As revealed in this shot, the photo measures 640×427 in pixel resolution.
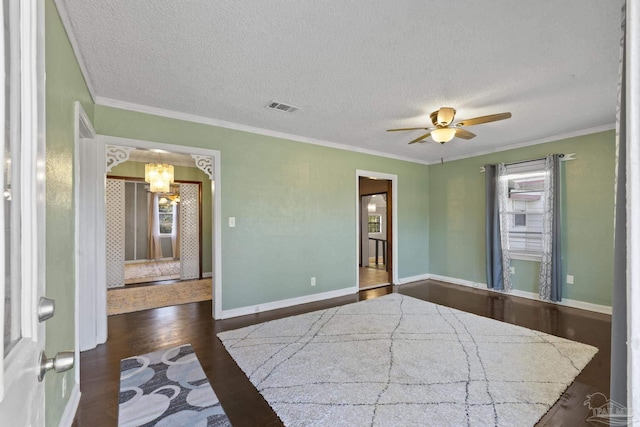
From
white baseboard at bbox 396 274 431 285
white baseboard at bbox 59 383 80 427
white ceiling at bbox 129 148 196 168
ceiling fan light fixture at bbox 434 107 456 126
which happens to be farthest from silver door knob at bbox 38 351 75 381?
white baseboard at bbox 396 274 431 285

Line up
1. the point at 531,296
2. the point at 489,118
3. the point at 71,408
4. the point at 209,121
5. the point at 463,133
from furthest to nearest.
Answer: the point at 531,296 < the point at 209,121 < the point at 463,133 < the point at 489,118 < the point at 71,408

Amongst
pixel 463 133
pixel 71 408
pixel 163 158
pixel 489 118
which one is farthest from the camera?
pixel 163 158

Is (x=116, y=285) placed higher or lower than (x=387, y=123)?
lower

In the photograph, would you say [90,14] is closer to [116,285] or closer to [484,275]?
[116,285]

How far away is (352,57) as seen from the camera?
2.34 metres

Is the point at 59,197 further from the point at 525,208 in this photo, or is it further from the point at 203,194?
the point at 525,208

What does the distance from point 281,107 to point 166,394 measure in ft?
9.63

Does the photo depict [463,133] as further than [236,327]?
No

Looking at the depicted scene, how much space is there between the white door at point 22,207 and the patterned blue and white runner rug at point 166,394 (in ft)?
5.00

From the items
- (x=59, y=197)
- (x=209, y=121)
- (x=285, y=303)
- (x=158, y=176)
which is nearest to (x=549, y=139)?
(x=285, y=303)

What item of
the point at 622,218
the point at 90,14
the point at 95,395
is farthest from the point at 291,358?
the point at 90,14

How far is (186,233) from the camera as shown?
245 inches

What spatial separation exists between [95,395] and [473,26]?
3.82 metres

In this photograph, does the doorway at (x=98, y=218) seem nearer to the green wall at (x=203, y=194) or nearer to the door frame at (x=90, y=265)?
the door frame at (x=90, y=265)
